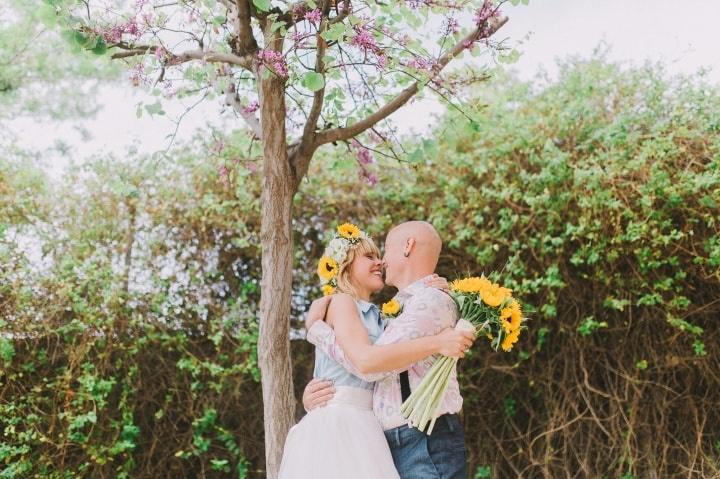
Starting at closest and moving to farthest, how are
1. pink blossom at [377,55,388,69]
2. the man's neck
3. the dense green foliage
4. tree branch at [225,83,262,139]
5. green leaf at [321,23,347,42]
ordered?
1. the man's neck
2. green leaf at [321,23,347,42]
3. pink blossom at [377,55,388,69]
4. tree branch at [225,83,262,139]
5. the dense green foliage

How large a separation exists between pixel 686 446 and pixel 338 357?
10.1ft

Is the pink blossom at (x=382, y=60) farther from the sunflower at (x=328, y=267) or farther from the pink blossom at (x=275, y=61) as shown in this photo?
the sunflower at (x=328, y=267)

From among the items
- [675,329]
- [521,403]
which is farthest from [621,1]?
[521,403]

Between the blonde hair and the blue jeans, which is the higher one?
the blonde hair

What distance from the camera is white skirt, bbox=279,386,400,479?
245 centimetres

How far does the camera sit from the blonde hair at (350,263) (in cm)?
282

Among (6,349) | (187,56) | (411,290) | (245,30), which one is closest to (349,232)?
(411,290)

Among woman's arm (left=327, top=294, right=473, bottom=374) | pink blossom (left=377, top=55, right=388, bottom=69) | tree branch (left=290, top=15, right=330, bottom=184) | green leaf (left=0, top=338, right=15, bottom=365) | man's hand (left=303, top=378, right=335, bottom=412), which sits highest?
pink blossom (left=377, top=55, right=388, bottom=69)

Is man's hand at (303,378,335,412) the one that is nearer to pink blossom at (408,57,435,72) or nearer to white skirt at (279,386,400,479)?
white skirt at (279,386,400,479)

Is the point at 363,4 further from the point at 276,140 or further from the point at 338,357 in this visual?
the point at 338,357

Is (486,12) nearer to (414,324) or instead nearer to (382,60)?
(382,60)

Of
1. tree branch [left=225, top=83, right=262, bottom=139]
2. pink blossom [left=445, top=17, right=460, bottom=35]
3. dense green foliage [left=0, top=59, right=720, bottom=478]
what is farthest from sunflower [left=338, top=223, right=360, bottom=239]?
dense green foliage [left=0, top=59, right=720, bottom=478]

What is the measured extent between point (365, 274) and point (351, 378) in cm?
40

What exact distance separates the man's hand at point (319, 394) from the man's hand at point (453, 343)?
1.59 ft
